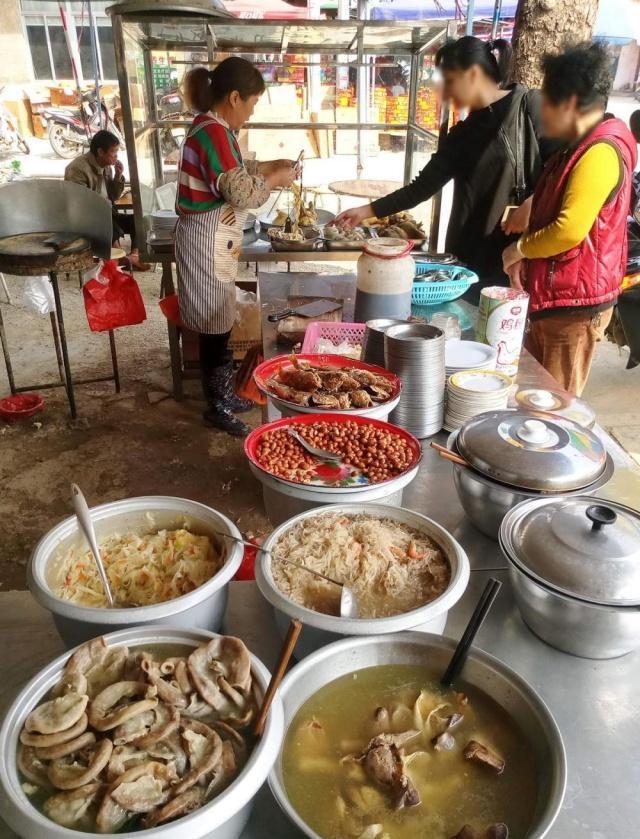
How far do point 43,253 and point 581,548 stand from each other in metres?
3.70

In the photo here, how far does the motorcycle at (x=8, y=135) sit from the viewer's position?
12539 millimetres

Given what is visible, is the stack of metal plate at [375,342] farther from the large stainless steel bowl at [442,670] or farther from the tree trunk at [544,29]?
the tree trunk at [544,29]

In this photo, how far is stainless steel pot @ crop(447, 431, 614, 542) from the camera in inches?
56.9

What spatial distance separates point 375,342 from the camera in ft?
7.29

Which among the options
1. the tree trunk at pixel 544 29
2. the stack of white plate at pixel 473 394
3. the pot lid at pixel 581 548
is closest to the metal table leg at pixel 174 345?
the tree trunk at pixel 544 29

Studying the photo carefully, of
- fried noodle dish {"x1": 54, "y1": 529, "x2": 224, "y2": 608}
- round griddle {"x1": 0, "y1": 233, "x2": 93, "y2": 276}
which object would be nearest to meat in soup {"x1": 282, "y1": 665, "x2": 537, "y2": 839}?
fried noodle dish {"x1": 54, "y1": 529, "x2": 224, "y2": 608}

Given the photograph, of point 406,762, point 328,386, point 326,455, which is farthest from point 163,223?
point 406,762

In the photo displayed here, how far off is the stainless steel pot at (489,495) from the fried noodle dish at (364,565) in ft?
0.77

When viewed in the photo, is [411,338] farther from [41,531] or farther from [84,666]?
[41,531]

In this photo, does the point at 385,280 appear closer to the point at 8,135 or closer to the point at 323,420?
the point at 323,420

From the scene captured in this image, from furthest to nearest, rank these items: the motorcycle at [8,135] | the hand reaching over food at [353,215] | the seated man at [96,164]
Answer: the motorcycle at [8,135], the seated man at [96,164], the hand reaching over food at [353,215]

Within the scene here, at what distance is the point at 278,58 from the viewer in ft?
16.3

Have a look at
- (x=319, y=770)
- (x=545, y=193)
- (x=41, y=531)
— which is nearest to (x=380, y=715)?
(x=319, y=770)

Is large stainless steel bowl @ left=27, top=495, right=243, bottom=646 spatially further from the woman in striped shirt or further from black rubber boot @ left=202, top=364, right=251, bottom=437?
black rubber boot @ left=202, top=364, right=251, bottom=437
